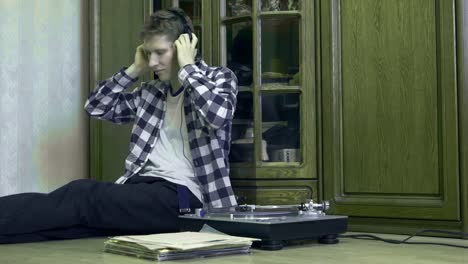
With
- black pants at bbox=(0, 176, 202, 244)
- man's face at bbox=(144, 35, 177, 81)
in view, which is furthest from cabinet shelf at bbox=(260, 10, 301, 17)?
black pants at bbox=(0, 176, 202, 244)

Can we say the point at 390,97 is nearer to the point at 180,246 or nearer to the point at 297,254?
the point at 297,254

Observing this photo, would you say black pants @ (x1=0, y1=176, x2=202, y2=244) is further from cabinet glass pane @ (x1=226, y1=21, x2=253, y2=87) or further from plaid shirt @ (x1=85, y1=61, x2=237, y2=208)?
cabinet glass pane @ (x1=226, y1=21, x2=253, y2=87)

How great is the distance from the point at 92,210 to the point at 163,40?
61cm

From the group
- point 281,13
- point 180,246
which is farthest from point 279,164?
point 180,246

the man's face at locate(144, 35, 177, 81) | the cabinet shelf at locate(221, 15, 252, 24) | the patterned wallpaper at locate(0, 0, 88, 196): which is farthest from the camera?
the patterned wallpaper at locate(0, 0, 88, 196)

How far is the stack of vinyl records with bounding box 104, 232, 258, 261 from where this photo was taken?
1701 millimetres

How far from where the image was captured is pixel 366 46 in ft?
8.27

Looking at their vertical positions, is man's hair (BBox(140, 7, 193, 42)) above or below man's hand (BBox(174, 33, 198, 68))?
above

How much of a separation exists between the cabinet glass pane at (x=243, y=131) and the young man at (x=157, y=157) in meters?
0.21

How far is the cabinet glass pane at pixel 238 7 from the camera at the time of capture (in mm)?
2686

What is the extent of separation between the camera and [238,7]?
2.72 m

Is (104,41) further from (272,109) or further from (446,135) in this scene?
(446,135)

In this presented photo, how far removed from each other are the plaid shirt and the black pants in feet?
0.34

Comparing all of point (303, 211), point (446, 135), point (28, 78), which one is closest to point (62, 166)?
point (28, 78)
